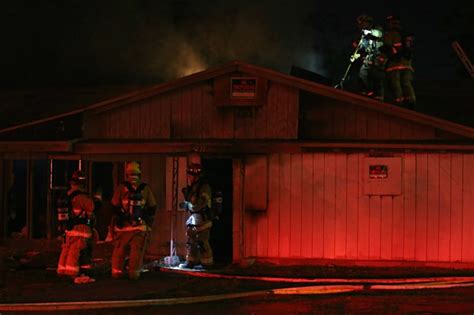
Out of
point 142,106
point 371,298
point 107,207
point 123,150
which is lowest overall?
→ point 371,298

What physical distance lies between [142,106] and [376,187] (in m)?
4.56

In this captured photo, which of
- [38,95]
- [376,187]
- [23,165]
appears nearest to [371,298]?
[376,187]

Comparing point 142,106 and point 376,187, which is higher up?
point 142,106

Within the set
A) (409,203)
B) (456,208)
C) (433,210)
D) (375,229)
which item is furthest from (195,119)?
(456,208)

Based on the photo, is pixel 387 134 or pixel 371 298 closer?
pixel 371 298

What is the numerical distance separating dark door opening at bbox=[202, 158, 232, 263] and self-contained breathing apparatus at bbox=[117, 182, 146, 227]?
10.4 feet

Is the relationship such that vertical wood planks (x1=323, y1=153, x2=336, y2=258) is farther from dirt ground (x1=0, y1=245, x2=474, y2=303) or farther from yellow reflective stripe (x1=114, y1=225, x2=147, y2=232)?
yellow reflective stripe (x1=114, y1=225, x2=147, y2=232)

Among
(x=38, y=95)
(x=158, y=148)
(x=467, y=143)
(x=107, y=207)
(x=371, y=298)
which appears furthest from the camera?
(x=38, y=95)

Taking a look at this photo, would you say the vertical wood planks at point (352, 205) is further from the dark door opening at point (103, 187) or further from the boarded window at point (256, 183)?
the dark door opening at point (103, 187)

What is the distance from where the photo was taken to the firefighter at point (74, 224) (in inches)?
433

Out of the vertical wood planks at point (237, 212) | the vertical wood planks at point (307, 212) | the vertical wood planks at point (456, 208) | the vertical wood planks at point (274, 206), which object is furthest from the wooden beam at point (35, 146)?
the vertical wood planks at point (456, 208)

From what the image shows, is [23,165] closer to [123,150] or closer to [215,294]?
[123,150]

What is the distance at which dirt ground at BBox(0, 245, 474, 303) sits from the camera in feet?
31.8

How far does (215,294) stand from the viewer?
31.9 ft
